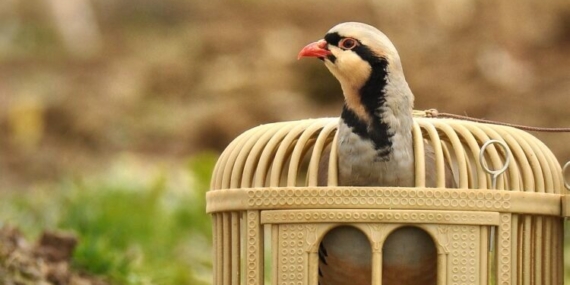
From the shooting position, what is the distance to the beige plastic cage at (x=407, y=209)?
4.43 meters

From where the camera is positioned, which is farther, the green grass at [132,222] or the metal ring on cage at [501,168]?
the green grass at [132,222]

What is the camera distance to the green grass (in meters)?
6.94

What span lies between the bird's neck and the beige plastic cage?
89 millimetres

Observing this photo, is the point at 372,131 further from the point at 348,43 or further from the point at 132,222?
the point at 132,222

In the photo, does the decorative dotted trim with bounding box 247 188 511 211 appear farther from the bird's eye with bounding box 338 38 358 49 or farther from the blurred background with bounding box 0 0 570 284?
the blurred background with bounding box 0 0 570 284

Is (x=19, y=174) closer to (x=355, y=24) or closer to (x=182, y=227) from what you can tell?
(x=182, y=227)

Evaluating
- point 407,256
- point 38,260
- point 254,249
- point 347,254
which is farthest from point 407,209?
point 38,260

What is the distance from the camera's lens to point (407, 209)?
441 centimetres

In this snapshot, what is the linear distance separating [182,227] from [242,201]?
13.5ft

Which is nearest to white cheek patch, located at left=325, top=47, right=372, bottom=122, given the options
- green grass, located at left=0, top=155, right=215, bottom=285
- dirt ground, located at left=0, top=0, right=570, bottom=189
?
green grass, located at left=0, top=155, right=215, bottom=285

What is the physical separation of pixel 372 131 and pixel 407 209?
0.43 metres

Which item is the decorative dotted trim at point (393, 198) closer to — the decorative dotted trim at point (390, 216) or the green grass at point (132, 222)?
the decorative dotted trim at point (390, 216)

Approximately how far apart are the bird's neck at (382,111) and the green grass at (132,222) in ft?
8.32

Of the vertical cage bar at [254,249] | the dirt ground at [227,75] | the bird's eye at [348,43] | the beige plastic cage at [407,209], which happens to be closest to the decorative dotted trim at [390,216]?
the beige plastic cage at [407,209]
